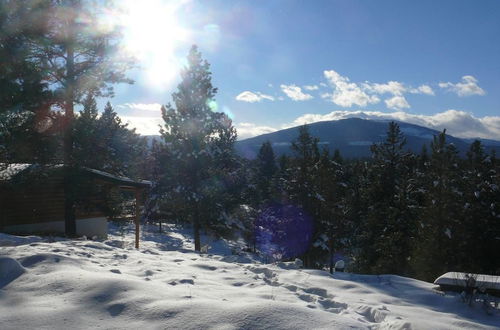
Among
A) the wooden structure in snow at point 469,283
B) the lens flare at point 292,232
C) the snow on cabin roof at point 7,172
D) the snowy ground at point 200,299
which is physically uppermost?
the snow on cabin roof at point 7,172

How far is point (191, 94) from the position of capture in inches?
896

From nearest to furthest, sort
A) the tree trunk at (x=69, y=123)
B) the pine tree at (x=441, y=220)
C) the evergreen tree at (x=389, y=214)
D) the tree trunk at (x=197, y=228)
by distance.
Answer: the tree trunk at (x=69, y=123) < the pine tree at (x=441, y=220) < the evergreen tree at (x=389, y=214) < the tree trunk at (x=197, y=228)

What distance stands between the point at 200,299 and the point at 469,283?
4.93m

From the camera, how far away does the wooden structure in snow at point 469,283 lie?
6.24 meters

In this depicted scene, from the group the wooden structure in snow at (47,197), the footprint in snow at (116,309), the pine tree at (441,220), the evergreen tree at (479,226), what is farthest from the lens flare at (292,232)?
the footprint in snow at (116,309)

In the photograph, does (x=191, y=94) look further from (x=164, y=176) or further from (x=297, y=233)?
(x=297, y=233)

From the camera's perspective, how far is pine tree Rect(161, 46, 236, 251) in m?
22.6

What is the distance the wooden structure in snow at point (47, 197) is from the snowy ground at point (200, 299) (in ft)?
29.2

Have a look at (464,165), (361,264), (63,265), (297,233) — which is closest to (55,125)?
(63,265)

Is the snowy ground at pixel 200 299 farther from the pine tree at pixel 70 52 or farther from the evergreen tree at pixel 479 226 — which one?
the evergreen tree at pixel 479 226

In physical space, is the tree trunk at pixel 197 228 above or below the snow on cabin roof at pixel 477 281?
below

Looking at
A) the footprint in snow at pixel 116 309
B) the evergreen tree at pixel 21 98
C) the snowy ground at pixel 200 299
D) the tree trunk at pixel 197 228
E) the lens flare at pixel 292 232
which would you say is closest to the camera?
the snowy ground at pixel 200 299

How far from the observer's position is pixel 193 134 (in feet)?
74.0

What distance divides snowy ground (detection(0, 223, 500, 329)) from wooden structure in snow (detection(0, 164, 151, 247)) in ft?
29.2
